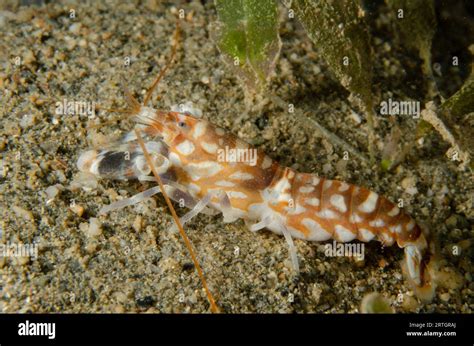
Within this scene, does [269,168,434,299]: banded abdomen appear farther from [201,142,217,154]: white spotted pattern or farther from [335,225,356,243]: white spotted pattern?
[201,142,217,154]: white spotted pattern

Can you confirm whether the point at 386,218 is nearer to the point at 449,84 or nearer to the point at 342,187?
the point at 342,187

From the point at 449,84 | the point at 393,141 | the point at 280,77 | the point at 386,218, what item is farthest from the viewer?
the point at 449,84

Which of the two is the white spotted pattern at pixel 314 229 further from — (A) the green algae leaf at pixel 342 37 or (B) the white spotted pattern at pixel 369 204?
(A) the green algae leaf at pixel 342 37

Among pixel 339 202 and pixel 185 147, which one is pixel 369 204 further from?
pixel 185 147

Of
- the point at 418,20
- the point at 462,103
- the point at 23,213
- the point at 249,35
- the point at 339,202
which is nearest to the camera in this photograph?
the point at 23,213

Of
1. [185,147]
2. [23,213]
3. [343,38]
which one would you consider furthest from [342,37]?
[23,213]

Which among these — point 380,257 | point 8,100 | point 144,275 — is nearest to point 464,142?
point 380,257
